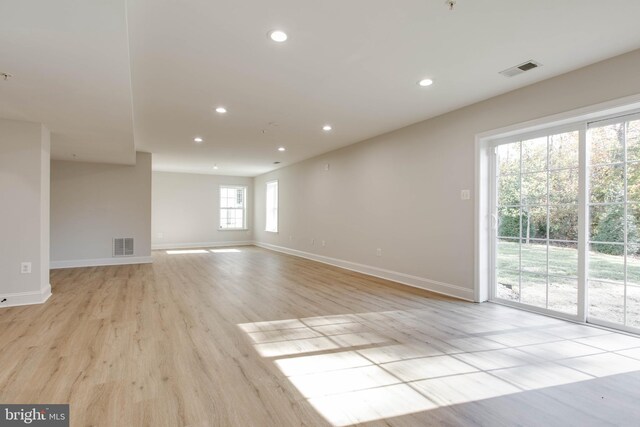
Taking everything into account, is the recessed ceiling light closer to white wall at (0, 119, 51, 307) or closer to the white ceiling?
the white ceiling

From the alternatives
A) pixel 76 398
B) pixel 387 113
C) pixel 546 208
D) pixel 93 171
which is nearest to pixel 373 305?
pixel 546 208

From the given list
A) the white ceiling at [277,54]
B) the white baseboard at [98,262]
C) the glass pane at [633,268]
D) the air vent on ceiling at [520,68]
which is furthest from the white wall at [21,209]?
the glass pane at [633,268]

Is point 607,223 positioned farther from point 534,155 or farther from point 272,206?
point 272,206

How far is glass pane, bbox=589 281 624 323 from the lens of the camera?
10.2ft

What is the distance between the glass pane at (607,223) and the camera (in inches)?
123

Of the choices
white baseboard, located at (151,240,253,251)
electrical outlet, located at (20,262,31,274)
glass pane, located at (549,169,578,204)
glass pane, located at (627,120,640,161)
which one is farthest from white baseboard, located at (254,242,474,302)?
electrical outlet, located at (20,262,31,274)

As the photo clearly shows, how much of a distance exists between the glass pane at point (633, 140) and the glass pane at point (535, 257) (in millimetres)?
1139

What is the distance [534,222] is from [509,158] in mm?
837

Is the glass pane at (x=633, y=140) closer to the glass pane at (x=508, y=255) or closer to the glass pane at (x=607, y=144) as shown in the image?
the glass pane at (x=607, y=144)

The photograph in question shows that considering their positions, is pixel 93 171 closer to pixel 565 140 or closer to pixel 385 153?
pixel 385 153

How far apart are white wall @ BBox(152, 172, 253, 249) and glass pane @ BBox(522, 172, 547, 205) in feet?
31.1

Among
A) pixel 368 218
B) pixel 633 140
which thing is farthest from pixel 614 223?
pixel 368 218

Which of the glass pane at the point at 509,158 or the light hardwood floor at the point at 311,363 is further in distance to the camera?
the glass pane at the point at 509,158

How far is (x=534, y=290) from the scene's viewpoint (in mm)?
3779
